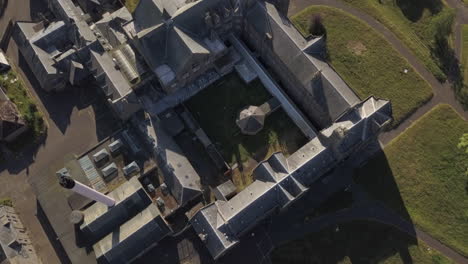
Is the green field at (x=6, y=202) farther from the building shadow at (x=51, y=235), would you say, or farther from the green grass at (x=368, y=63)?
the green grass at (x=368, y=63)

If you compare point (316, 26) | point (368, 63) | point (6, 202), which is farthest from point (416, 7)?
point (6, 202)

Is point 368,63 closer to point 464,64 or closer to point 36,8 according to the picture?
point 464,64

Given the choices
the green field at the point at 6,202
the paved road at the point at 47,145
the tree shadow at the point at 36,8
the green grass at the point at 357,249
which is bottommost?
the green grass at the point at 357,249

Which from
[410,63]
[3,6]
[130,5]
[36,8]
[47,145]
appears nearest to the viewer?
[47,145]

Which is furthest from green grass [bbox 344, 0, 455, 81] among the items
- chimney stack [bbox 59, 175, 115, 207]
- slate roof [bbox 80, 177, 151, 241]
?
chimney stack [bbox 59, 175, 115, 207]

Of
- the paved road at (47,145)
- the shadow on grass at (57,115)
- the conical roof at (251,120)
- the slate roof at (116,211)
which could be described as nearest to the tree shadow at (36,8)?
the paved road at (47,145)
